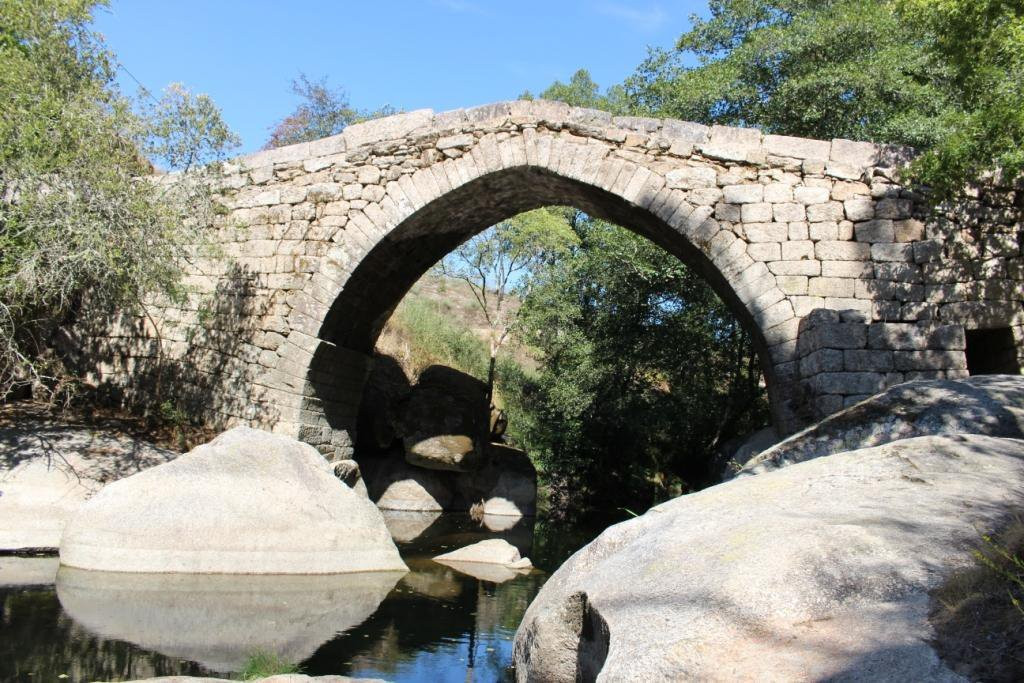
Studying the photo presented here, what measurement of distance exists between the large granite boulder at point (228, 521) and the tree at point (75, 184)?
2128 mm

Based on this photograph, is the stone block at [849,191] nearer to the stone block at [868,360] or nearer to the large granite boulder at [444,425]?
the stone block at [868,360]

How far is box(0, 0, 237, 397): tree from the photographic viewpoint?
7.61 meters

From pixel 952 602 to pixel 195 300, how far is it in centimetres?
890

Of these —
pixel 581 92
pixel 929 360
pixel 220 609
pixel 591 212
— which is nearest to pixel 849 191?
pixel 929 360

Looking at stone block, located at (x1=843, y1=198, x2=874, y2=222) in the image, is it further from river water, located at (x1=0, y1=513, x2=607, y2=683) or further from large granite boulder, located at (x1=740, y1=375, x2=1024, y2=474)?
river water, located at (x1=0, y1=513, x2=607, y2=683)

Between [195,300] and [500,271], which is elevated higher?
[500,271]

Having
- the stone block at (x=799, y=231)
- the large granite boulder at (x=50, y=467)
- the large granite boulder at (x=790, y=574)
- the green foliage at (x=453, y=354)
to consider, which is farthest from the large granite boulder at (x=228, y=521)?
the green foliage at (x=453, y=354)

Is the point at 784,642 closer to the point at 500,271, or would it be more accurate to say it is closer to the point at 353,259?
the point at 353,259

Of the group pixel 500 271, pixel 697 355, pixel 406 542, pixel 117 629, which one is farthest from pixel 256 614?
pixel 500 271

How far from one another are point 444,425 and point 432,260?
3.46 meters

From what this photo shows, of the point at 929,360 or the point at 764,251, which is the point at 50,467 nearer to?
the point at 764,251

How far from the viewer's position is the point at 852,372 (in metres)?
7.25

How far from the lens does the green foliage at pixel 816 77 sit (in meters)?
12.6

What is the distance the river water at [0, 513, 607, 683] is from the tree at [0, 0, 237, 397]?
2685 millimetres
